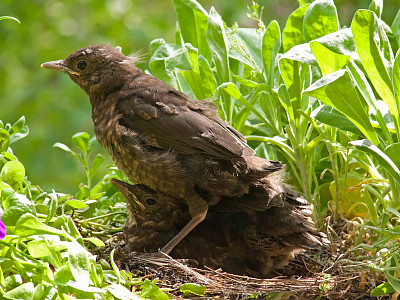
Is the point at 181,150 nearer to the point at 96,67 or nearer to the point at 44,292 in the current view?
the point at 96,67

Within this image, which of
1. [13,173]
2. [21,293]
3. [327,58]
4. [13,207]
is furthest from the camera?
[327,58]

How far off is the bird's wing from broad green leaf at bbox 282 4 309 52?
1.24 feet

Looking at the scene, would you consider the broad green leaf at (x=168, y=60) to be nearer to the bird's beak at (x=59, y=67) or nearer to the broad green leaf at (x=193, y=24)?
the broad green leaf at (x=193, y=24)

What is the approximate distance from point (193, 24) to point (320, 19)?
593 millimetres

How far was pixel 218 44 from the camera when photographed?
2.35 metres

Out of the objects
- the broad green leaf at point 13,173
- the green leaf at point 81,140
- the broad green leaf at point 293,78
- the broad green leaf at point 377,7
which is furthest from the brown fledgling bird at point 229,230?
the broad green leaf at point 13,173

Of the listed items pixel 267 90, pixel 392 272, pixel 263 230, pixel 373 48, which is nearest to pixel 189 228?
pixel 263 230

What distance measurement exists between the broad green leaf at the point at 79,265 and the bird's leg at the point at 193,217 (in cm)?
97

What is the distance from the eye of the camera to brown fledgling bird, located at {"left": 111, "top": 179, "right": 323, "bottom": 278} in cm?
216

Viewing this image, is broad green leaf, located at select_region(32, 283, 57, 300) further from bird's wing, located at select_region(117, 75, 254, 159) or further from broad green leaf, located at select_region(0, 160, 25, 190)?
bird's wing, located at select_region(117, 75, 254, 159)

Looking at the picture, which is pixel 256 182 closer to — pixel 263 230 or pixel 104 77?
pixel 263 230

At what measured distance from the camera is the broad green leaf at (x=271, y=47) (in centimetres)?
227

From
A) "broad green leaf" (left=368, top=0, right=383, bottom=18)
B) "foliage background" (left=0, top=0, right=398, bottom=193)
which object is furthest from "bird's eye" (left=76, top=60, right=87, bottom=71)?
"foliage background" (left=0, top=0, right=398, bottom=193)

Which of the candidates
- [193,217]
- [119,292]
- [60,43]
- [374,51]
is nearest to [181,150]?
[193,217]
